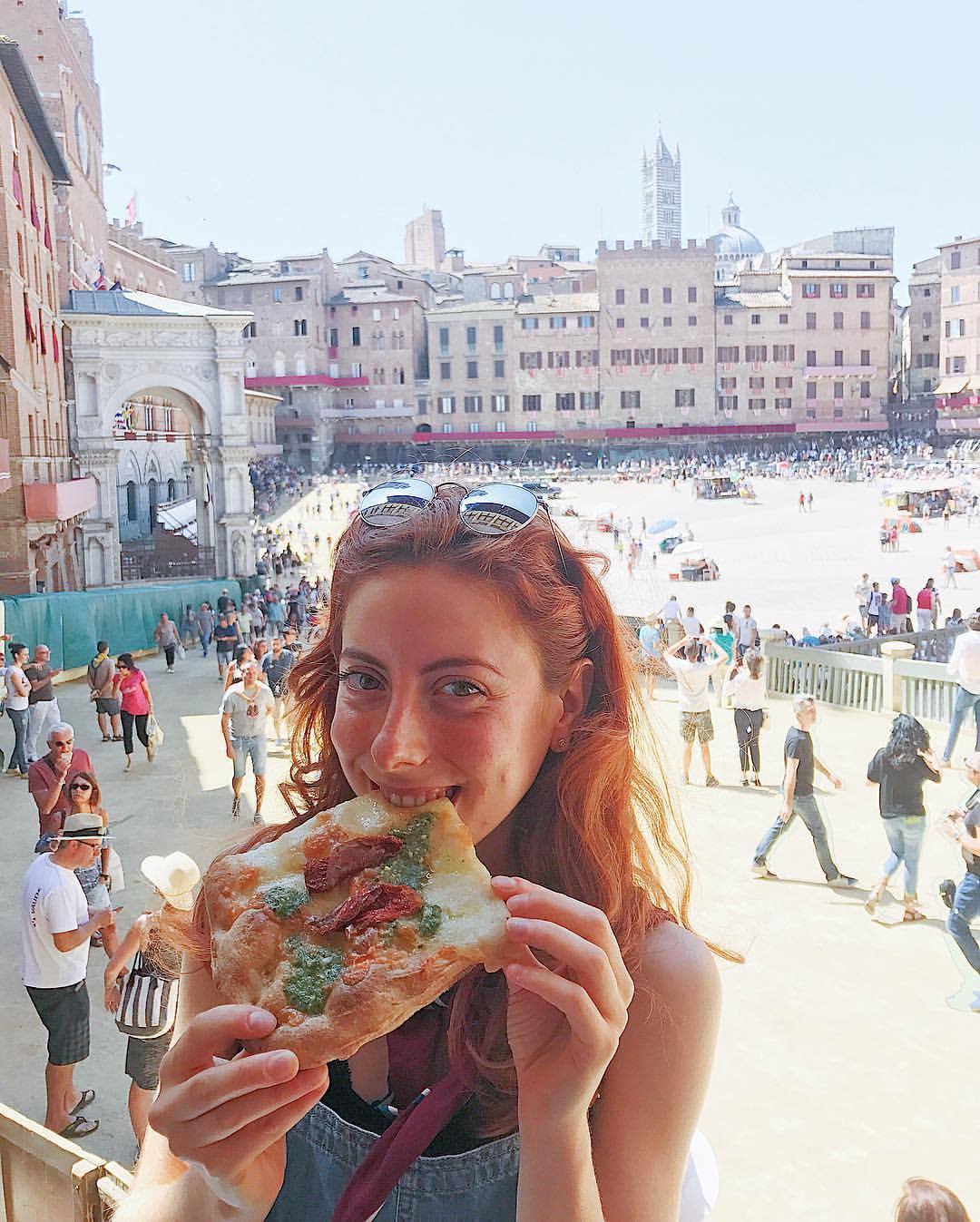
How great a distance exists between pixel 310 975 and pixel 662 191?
16684 centimetres

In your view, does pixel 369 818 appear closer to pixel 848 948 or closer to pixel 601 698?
pixel 601 698

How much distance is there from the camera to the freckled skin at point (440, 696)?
166cm

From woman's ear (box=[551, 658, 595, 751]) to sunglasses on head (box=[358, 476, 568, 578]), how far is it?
0.16 meters

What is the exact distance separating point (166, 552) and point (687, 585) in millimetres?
14700

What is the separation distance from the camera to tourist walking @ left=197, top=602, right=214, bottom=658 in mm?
22781

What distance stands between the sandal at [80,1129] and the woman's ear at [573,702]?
5.07 meters

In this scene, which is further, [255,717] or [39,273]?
[39,273]

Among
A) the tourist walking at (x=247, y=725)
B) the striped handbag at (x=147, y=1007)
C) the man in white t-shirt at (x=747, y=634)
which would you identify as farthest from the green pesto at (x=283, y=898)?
the man in white t-shirt at (x=747, y=634)

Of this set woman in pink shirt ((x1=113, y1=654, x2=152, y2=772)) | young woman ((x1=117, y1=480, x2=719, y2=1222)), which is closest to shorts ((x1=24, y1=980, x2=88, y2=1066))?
young woman ((x1=117, y1=480, x2=719, y2=1222))

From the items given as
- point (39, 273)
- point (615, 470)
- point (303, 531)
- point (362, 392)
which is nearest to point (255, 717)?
point (39, 273)

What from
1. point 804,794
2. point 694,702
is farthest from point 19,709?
point 804,794

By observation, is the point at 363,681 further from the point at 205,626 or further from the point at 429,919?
the point at 205,626

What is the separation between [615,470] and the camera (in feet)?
250

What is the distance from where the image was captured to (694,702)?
11.8 m
